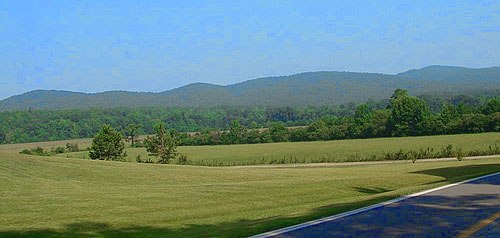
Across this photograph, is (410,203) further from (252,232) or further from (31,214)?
(31,214)

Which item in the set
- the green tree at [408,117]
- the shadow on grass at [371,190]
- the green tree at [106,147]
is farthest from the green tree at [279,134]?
the shadow on grass at [371,190]

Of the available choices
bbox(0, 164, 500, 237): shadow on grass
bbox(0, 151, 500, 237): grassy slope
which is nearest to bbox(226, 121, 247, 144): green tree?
bbox(0, 151, 500, 237): grassy slope

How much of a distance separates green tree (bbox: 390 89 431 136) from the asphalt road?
90.6m

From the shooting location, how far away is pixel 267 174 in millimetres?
45906

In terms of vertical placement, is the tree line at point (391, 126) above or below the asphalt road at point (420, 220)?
above

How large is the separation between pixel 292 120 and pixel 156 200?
15892 cm

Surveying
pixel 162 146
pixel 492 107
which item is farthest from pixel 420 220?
pixel 492 107

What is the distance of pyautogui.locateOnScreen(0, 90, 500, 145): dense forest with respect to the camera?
347 ft

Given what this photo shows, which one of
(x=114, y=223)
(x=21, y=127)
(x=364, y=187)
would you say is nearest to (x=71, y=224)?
(x=114, y=223)

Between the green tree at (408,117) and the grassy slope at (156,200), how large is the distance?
68.5 metres

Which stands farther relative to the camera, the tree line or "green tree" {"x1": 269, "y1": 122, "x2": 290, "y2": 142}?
"green tree" {"x1": 269, "y1": 122, "x2": 290, "y2": 142}

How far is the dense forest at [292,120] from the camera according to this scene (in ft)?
347

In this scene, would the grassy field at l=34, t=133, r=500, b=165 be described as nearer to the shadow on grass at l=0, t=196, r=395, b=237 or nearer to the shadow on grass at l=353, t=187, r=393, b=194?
the shadow on grass at l=353, t=187, r=393, b=194

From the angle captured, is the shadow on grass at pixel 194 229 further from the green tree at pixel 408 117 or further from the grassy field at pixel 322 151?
the green tree at pixel 408 117
